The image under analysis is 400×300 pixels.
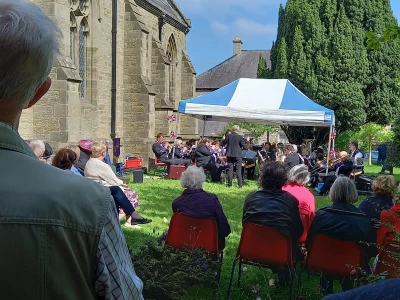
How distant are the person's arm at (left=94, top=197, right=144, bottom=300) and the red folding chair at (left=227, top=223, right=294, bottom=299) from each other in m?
3.62

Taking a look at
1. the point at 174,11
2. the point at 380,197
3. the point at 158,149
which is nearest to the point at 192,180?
the point at 380,197

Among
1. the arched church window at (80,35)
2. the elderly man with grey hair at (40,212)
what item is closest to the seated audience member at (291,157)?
the arched church window at (80,35)

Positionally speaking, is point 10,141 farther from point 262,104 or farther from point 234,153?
point 234,153

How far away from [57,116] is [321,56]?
15.4 m

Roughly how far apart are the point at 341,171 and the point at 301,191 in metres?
8.00

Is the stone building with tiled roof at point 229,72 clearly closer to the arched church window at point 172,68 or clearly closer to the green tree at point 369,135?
the green tree at point 369,135

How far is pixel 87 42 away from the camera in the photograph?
18.0m

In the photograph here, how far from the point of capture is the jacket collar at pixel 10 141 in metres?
1.28

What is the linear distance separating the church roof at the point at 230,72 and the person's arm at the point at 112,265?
51.4 meters

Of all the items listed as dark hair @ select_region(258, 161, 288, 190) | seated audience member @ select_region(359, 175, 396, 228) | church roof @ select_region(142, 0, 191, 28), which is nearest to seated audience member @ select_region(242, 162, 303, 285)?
dark hair @ select_region(258, 161, 288, 190)

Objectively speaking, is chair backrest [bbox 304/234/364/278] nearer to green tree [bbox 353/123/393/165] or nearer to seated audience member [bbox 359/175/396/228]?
seated audience member [bbox 359/175/396/228]

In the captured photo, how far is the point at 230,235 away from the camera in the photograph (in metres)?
8.27

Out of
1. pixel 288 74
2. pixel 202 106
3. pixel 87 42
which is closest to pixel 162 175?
pixel 202 106

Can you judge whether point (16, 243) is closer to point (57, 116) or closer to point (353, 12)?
point (57, 116)
